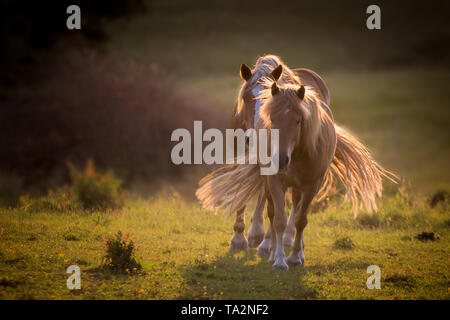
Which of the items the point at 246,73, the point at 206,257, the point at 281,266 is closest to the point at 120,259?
the point at 206,257

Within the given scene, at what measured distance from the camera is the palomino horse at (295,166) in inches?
213

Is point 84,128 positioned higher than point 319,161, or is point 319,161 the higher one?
point 84,128

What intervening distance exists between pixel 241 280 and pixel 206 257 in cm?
113

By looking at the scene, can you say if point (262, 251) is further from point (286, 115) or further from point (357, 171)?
point (286, 115)

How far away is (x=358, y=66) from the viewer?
56406mm

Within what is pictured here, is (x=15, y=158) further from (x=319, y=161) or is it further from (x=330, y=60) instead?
(x=330, y=60)

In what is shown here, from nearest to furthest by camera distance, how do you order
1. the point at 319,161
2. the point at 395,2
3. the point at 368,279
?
the point at 368,279 → the point at 319,161 → the point at 395,2

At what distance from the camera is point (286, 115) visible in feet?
17.5

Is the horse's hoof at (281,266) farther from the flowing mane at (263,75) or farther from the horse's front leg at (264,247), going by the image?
the flowing mane at (263,75)

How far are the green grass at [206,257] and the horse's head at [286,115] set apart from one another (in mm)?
1574

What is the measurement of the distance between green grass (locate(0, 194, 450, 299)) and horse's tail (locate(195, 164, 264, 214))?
2.47ft

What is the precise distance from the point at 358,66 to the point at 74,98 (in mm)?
41130
